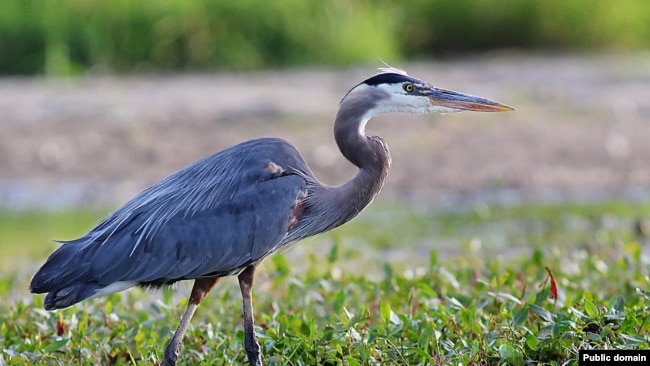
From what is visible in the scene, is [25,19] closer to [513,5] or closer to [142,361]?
[513,5]

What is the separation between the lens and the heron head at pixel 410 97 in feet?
20.0

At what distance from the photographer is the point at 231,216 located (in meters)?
5.88

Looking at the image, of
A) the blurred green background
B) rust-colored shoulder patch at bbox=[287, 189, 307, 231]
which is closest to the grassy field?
rust-colored shoulder patch at bbox=[287, 189, 307, 231]

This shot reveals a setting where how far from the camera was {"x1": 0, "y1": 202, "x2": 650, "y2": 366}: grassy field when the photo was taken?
5.43m

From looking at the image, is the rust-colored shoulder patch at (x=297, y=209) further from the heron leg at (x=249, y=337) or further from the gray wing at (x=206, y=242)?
the heron leg at (x=249, y=337)

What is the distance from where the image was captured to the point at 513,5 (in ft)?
57.6

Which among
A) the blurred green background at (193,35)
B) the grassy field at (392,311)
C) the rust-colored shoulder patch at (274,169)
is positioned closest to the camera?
the grassy field at (392,311)

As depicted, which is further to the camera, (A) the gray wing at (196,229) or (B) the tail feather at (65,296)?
(A) the gray wing at (196,229)

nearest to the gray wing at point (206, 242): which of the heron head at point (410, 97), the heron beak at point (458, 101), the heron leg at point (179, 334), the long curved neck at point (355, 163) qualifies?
the heron leg at point (179, 334)

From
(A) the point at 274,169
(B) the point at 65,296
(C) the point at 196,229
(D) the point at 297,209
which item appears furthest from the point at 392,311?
(B) the point at 65,296

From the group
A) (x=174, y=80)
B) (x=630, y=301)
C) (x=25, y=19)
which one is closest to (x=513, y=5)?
(x=174, y=80)

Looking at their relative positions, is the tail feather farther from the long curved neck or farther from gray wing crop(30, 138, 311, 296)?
the long curved neck

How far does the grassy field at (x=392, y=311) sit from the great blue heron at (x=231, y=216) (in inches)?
12.4

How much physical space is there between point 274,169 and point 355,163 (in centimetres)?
42
